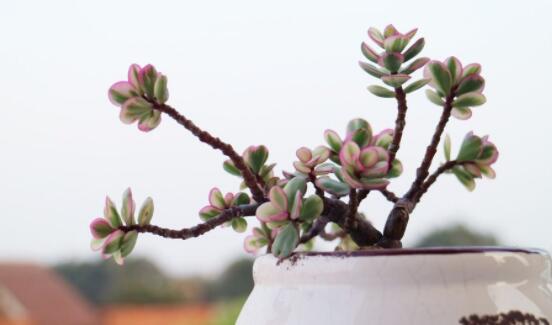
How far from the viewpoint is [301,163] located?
47cm

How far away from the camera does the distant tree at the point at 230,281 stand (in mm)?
10008

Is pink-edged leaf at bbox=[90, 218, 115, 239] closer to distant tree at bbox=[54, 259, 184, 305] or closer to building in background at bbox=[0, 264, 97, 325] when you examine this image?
distant tree at bbox=[54, 259, 184, 305]

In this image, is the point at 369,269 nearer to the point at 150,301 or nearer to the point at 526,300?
the point at 526,300

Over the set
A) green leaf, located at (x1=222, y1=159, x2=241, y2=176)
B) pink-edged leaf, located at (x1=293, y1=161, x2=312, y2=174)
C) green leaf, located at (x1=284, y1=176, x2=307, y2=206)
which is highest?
pink-edged leaf, located at (x1=293, y1=161, x2=312, y2=174)

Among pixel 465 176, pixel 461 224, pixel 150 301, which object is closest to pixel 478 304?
pixel 465 176

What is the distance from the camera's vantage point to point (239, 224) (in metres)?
0.56

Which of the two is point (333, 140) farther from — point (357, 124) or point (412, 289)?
point (412, 289)

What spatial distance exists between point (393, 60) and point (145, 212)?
192 millimetres

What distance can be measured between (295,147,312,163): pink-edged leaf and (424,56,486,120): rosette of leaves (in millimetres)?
101

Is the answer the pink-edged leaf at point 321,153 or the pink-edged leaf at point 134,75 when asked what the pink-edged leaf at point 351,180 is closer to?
the pink-edged leaf at point 321,153

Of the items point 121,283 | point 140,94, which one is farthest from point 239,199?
point 121,283

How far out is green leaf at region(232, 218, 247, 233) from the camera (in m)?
0.55

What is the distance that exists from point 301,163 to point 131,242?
0.12 metres

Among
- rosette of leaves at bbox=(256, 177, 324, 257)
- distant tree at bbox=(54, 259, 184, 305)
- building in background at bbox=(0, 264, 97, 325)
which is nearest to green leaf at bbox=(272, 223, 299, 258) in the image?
rosette of leaves at bbox=(256, 177, 324, 257)
